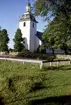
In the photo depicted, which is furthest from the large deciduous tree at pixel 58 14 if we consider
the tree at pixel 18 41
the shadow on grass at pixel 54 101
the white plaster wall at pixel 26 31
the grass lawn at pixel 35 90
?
the white plaster wall at pixel 26 31

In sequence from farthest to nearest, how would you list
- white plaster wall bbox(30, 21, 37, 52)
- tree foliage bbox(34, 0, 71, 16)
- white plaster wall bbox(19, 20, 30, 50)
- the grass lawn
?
white plaster wall bbox(30, 21, 37, 52) < white plaster wall bbox(19, 20, 30, 50) < tree foliage bbox(34, 0, 71, 16) < the grass lawn

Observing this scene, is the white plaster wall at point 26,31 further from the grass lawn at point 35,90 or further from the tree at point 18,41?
the grass lawn at point 35,90

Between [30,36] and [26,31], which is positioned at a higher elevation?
[26,31]

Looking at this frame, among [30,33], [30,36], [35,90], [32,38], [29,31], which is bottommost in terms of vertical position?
[35,90]

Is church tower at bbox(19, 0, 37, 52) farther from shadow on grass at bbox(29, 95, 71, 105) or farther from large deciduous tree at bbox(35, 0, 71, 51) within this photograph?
shadow on grass at bbox(29, 95, 71, 105)

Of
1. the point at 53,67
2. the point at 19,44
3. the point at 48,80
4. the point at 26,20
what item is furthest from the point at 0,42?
Result: the point at 48,80

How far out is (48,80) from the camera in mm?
20172

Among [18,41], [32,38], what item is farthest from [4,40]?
[32,38]

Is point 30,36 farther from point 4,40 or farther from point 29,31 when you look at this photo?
point 4,40

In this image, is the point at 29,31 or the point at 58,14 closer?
the point at 58,14

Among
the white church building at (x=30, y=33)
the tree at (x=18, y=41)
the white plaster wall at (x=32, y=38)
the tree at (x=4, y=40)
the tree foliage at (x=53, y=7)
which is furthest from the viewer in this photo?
the white plaster wall at (x=32, y=38)

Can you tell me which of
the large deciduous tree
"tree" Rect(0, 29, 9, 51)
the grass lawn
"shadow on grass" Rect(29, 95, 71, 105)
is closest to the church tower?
"tree" Rect(0, 29, 9, 51)

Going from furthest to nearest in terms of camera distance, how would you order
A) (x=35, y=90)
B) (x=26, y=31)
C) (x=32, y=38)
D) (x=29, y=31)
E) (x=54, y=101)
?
(x=32, y=38)
(x=26, y=31)
(x=29, y=31)
(x=35, y=90)
(x=54, y=101)

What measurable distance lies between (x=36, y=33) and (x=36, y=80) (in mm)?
55274
